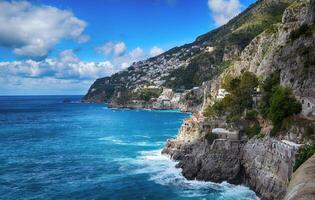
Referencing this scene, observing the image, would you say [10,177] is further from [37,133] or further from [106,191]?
[37,133]

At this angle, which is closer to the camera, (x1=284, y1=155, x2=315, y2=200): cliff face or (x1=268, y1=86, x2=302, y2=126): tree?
(x1=284, y1=155, x2=315, y2=200): cliff face

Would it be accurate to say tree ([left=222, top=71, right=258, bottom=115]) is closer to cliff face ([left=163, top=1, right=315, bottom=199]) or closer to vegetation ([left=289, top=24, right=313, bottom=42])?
cliff face ([left=163, top=1, right=315, bottom=199])

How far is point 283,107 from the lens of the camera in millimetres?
48219

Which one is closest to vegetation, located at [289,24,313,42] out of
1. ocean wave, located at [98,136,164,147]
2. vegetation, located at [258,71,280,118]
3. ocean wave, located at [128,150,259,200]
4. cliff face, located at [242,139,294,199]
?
vegetation, located at [258,71,280,118]

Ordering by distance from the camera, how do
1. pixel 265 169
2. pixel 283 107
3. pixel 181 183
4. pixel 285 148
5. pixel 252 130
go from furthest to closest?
pixel 252 130 → pixel 181 183 → pixel 283 107 → pixel 265 169 → pixel 285 148

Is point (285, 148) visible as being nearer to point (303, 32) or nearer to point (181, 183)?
point (181, 183)

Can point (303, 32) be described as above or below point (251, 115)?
above

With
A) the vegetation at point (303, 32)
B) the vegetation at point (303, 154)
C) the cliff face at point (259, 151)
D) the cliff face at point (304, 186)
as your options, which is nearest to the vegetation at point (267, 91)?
the cliff face at point (259, 151)

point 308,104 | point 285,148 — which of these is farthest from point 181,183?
point 308,104

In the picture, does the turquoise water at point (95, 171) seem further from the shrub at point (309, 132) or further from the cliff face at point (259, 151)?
the shrub at point (309, 132)

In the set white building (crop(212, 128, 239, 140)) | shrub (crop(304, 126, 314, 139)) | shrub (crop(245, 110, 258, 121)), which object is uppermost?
shrub (crop(245, 110, 258, 121))

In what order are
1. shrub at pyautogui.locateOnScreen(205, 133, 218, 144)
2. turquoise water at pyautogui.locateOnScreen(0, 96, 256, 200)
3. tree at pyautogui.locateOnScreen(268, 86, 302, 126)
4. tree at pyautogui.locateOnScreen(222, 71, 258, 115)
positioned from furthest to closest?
tree at pyautogui.locateOnScreen(222, 71, 258, 115) < shrub at pyautogui.locateOnScreen(205, 133, 218, 144) < tree at pyautogui.locateOnScreen(268, 86, 302, 126) < turquoise water at pyautogui.locateOnScreen(0, 96, 256, 200)

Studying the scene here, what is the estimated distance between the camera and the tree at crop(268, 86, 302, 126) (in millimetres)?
47469

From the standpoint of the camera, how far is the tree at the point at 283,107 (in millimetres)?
47469
